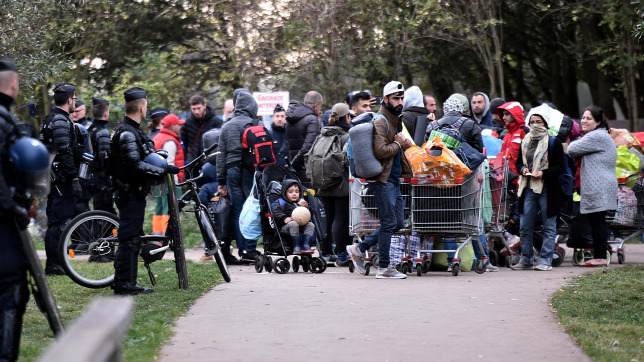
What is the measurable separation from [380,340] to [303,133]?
7.59 meters

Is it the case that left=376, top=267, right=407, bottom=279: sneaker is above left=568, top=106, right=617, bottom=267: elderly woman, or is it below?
below

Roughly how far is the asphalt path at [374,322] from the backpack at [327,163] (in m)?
1.89

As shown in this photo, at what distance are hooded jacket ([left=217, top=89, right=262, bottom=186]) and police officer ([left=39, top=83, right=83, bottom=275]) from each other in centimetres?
195

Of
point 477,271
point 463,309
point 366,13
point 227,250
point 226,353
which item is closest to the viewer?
point 226,353

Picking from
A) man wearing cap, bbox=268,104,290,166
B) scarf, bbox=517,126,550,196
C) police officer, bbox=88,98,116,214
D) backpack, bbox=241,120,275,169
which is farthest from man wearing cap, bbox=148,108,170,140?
scarf, bbox=517,126,550,196

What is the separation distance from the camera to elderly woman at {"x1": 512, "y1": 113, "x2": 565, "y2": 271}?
41.8ft

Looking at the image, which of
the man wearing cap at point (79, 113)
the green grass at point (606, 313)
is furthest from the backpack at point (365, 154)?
the man wearing cap at point (79, 113)

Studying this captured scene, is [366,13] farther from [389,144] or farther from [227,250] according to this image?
[389,144]

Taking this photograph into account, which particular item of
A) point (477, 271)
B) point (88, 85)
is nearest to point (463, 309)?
point (477, 271)

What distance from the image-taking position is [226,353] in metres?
6.71

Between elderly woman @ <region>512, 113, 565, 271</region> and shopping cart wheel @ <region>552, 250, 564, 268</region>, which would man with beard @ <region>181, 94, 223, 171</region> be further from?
shopping cart wheel @ <region>552, 250, 564, 268</region>

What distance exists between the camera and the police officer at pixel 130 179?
32.1 feet

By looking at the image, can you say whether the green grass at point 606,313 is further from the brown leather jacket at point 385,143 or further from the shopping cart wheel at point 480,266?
the brown leather jacket at point 385,143

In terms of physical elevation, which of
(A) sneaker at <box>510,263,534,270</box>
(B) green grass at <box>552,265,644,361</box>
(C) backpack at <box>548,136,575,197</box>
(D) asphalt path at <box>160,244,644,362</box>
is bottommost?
(A) sneaker at <box>510,263,534,270</box>
